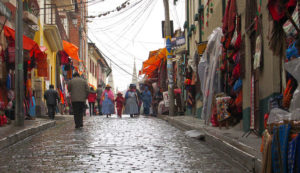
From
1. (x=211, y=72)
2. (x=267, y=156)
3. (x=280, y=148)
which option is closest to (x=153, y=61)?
(x=211, y=72)

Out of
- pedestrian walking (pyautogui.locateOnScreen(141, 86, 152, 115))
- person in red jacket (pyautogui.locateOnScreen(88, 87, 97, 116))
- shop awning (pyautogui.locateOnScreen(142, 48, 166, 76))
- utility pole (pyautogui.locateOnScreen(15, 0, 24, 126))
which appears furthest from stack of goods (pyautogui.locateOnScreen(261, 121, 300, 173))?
shop awning (pyautogui.locateOnScreen(142, 48, 166, 76))

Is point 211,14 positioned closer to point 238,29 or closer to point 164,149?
point 238,29

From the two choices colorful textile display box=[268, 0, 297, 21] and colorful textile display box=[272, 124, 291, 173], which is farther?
colorful textile display box=[268, 0, 297, 21]

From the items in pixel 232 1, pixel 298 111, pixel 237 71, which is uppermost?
pixel 232 1

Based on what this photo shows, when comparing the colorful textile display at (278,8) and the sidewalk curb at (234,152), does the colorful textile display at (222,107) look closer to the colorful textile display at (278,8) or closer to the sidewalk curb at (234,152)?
the sidewalk curb at (234,152)

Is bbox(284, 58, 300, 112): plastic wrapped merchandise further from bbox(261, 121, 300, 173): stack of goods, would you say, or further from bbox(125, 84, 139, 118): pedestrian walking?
bbox(125, 84, 139, 118): pedestrian walking

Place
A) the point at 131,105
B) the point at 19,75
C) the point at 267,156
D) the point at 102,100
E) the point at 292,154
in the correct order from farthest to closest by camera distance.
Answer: the point at 102,100 < the point at 131,105 < the point at 19,75 < the point at 267,156 < the point at 292,154

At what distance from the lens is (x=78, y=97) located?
15195mm

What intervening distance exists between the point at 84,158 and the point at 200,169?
6.43 feet

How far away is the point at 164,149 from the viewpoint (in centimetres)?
885

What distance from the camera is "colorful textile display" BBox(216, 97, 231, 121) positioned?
11797 mm

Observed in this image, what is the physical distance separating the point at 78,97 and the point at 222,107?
5.18 metres

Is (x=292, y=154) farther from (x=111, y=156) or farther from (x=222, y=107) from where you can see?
(x=222, y=107)

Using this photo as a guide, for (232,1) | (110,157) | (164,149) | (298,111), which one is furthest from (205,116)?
(298,111)
